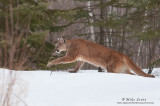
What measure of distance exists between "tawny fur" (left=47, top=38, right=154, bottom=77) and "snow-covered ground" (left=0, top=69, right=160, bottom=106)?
2.04 meters

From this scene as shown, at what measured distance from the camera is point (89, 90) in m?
5.27

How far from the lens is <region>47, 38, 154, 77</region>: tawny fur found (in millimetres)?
8398

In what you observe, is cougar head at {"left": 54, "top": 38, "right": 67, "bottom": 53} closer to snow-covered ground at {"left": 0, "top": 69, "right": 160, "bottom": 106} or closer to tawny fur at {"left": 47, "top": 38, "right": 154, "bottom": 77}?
tawny fur at {"left": 47, "top": 38, "right": 154, "bottom": 77}

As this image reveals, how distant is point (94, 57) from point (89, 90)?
3.52m

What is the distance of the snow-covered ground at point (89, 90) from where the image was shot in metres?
4.63

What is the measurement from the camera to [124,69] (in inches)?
333

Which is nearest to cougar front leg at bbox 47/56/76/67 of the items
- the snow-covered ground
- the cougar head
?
the cougar head

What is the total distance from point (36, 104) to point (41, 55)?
5754 millimetres

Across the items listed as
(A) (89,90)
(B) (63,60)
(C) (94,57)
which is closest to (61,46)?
(B) (63,60)

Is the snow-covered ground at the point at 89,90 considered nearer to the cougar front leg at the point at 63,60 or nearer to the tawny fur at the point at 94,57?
the cougar front leg at the point at 63,60

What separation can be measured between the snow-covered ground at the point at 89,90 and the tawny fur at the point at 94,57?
2.04 meters

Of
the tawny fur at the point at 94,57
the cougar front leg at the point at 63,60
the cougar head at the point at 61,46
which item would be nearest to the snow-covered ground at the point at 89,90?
the cougar front leg at the point at 63,60

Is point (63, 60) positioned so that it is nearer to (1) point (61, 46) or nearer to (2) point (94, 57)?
(1) point (61, 46)

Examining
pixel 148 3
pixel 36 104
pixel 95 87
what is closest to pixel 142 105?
pixel 95 87
